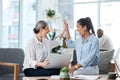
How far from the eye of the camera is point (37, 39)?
9.70 feet

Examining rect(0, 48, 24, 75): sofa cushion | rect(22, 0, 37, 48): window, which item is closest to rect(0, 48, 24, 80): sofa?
rect(0, 48, 24, 75): sofa cushion

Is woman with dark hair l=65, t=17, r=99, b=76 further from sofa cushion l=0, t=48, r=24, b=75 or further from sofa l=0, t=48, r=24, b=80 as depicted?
sofa cushion l=0, t=48, r=24, b=75

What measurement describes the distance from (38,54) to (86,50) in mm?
557

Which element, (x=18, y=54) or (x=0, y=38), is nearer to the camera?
(x=18, y=54)

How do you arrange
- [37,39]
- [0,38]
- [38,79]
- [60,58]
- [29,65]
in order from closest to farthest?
[38,79]
[60,58]
[29,65]
[37,39]
[0,38]

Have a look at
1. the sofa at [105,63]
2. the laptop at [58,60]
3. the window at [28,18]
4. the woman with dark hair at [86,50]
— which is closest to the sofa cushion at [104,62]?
the sofa at [105,63]

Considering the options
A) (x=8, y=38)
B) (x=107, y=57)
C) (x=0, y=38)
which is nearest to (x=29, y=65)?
(x=107, y=57)

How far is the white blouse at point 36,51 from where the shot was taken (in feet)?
9.15

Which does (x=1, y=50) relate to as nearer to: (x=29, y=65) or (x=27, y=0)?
(x=29, y=65)

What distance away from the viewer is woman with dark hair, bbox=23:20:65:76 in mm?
2588

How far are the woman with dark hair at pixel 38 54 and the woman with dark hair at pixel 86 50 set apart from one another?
0.29 m

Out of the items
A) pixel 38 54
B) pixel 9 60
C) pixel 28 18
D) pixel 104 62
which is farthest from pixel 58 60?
pixel 28 18

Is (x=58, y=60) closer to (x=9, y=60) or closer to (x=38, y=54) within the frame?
(x=38, y=54)

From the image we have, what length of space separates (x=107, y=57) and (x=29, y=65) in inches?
64.1
